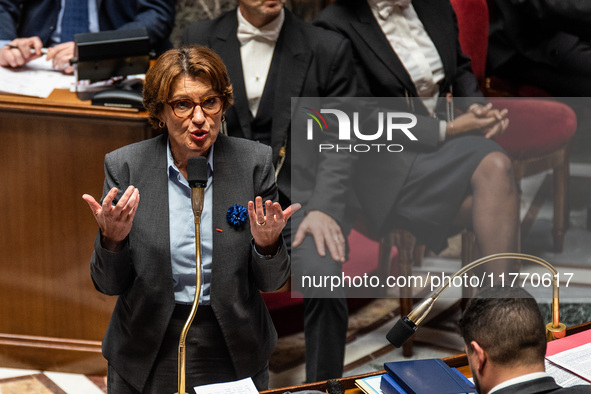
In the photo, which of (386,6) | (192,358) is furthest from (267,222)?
(386,6)

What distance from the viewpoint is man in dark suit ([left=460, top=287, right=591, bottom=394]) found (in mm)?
1971

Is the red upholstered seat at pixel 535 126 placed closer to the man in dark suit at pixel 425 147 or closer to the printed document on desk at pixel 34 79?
the man in dark suit at pixel 425 147

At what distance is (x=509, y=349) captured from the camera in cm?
198

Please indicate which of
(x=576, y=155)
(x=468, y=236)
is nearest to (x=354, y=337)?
(x=468, y=236)

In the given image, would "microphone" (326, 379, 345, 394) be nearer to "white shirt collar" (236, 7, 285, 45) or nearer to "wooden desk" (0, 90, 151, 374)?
"wooden desk" (0, 90, 151, 374)

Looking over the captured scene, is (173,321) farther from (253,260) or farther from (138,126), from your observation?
(138,126)

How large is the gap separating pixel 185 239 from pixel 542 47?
108 inches

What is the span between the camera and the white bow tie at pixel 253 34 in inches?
137

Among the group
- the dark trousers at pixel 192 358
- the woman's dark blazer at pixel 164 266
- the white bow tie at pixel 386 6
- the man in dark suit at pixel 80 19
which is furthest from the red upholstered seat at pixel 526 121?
the dark trousers at pixel 192 358

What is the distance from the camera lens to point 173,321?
254cm

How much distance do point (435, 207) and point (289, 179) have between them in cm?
67

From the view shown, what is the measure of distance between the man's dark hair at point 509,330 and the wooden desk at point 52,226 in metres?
1.77

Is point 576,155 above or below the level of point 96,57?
below

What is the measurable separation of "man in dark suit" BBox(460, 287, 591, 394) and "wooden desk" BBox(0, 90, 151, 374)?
5.86 ft
